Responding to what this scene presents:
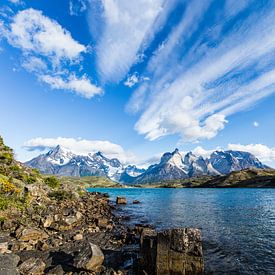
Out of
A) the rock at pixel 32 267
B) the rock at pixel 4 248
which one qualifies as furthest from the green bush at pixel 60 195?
the rock at pixel 32 267

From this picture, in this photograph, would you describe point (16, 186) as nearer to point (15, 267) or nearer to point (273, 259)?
point (15, 267)

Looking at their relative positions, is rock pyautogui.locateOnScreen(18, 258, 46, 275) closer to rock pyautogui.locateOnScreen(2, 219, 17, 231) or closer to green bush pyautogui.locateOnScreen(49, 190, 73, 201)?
rock pyautogui.locateOnScreen(2, 219, 17, 231)

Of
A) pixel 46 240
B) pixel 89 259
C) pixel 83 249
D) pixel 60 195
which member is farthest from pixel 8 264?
pixel 60 195

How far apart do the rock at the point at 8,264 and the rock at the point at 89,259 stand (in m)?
4.30

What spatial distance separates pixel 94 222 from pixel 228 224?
23.6m

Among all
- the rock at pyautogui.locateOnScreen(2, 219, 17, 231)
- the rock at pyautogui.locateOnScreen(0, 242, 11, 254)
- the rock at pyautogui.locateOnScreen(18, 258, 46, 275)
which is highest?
the rock at pyautogui.locateOnScreen(2, 219, 17, 231)

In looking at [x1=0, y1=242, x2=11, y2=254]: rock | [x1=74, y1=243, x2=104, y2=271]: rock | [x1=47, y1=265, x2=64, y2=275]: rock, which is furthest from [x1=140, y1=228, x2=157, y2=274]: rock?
[x1=0, y1=242, x2=11, y2=254]: rock

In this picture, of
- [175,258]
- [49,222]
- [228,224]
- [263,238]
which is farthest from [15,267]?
[228,224]

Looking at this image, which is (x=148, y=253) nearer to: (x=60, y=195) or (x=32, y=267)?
(x=32, y=267)

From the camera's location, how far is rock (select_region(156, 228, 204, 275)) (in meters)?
18.2

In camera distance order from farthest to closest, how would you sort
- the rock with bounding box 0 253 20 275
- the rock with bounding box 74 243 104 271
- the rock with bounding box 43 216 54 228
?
1. the rock with bounding box 43 216 54 228
2. the rock with bounding box 74 243 104 271
3. the rock with bounding box 0 253 20 275

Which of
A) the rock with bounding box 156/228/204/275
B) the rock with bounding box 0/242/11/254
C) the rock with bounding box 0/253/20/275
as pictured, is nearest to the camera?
the rock with bounding box 0/253/20/275

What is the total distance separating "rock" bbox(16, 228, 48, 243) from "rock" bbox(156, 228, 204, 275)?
14614mm

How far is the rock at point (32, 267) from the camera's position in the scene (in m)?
Answer: 17.9
